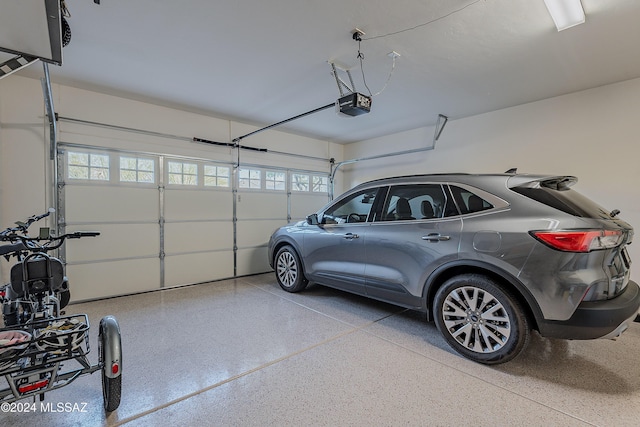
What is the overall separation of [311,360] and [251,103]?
141 inches

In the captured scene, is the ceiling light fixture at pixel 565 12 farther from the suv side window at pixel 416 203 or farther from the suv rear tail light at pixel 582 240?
the suv rear tail light at pixel 582 240

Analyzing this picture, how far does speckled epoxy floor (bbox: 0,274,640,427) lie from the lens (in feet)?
5.54

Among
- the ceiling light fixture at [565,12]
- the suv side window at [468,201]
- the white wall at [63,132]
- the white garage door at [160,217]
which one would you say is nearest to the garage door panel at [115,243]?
the white garage door at [160,217]

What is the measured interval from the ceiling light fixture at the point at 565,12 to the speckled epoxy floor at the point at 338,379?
277 centimetres

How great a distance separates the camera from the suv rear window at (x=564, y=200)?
6.68ft

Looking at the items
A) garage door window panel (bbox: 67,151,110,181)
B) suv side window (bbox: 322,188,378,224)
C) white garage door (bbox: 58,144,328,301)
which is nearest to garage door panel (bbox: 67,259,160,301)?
white garage door (bbox: 58,144,328,301)

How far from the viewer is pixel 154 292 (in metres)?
4.27

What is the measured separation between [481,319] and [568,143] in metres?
3.17

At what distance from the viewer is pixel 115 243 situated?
400 centimetres

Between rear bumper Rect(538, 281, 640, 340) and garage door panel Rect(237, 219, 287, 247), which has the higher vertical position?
garage door panel Rect(237, 219, 287, 247)

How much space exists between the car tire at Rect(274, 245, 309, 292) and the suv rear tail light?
288 centimetres

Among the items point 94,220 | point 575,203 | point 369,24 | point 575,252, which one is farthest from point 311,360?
point 94,220

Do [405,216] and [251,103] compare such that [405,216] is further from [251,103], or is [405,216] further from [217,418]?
[251,103]

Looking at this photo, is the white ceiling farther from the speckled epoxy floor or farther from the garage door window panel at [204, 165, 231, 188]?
the speckled epoxy floor
